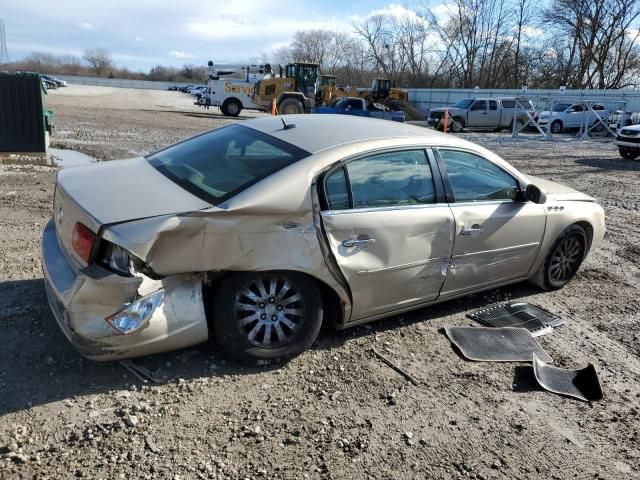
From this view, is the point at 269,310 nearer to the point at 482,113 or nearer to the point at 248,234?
the point at 248,234

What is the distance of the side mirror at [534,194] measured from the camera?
432 cm

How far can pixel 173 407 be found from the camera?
2936 millimetres

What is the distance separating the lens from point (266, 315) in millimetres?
3311

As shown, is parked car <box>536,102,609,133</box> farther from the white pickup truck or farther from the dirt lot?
the dirt lot

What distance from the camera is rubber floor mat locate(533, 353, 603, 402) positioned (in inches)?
134

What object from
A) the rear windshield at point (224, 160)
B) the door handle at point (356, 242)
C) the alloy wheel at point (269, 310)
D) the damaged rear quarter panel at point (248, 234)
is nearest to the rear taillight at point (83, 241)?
the damaged rear quarter panel at point (248, 234)

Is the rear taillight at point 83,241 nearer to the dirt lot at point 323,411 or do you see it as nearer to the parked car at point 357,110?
the dirt lot at point 323,411

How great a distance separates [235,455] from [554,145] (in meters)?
21.5

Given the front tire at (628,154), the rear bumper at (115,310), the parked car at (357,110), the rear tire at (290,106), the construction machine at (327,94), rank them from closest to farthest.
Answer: the rear bumper at (115,310), the front tire at (628,154), the parked car at (357,110), the rear tire at (290,106), the construction machine at (327,94)

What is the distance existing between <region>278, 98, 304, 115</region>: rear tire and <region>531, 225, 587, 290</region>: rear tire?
23.7 meters

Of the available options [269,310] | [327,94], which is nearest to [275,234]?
[269,310]

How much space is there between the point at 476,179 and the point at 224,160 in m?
2.00

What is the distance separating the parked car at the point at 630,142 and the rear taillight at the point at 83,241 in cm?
1704

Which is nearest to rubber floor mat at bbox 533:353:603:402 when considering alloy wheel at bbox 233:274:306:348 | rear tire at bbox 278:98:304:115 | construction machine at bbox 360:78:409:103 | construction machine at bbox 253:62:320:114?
alloy wheel at bbox 233:274:306:348
